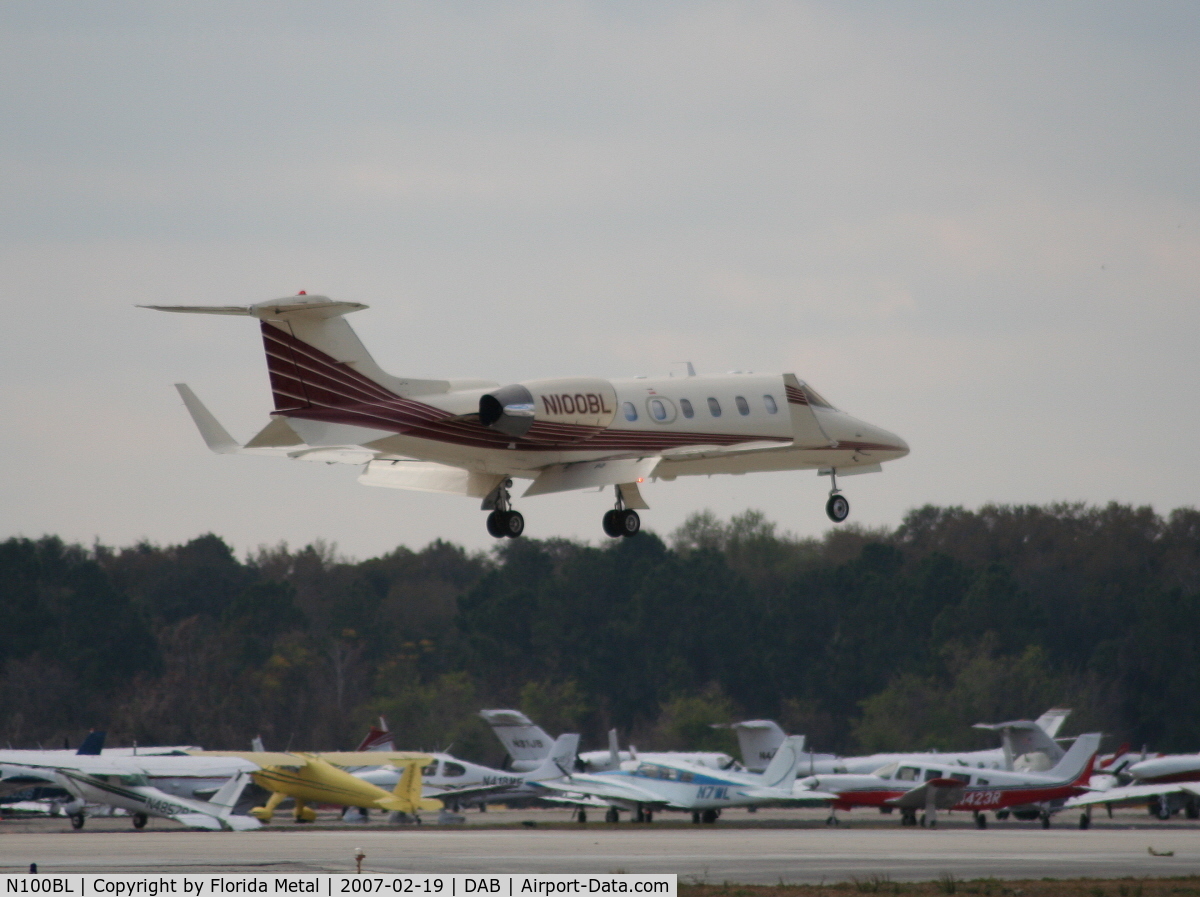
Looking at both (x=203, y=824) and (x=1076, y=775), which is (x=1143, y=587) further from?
(x=203, y=824)

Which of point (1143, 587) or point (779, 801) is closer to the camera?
point (779, 801)

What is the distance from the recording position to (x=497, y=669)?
115 m

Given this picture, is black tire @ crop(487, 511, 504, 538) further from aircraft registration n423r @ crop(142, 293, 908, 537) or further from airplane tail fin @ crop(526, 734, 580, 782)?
airplane tail fin @ crop(526, 734, 580, 782)

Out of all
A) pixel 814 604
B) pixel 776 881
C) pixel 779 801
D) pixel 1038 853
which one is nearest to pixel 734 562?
pixel 814 604

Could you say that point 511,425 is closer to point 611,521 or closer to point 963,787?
point 611,521

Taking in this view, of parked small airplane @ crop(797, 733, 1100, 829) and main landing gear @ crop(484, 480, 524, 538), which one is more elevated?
main landing gear @ crop(484, 480, 524, 538)

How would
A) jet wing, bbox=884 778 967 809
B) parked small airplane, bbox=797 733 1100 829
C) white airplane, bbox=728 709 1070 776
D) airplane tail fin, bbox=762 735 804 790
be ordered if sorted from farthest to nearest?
white airplane, bbox=728 709 1070 776
airplane tail fin, bbox=762 735 804 790
parked small airplane, bbox=797 733 1100 829
jet wing, bbox=884 778 967 809

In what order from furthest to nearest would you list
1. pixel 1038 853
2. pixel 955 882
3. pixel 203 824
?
pixel 203 824 → pixel 1038 853 → pixel 955 882

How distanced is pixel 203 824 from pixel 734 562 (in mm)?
66610

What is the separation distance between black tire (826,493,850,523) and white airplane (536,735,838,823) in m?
25.1

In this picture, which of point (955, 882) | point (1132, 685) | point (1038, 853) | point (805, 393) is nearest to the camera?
point (955, 882)

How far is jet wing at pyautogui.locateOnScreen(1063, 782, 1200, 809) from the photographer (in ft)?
222

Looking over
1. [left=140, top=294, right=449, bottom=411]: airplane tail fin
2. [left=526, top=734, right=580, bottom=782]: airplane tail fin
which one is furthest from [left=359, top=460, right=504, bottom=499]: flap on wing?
[left=526, top=734, right=580, bottom=782]: airplane tail fin

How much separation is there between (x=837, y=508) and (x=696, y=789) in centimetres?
2598
